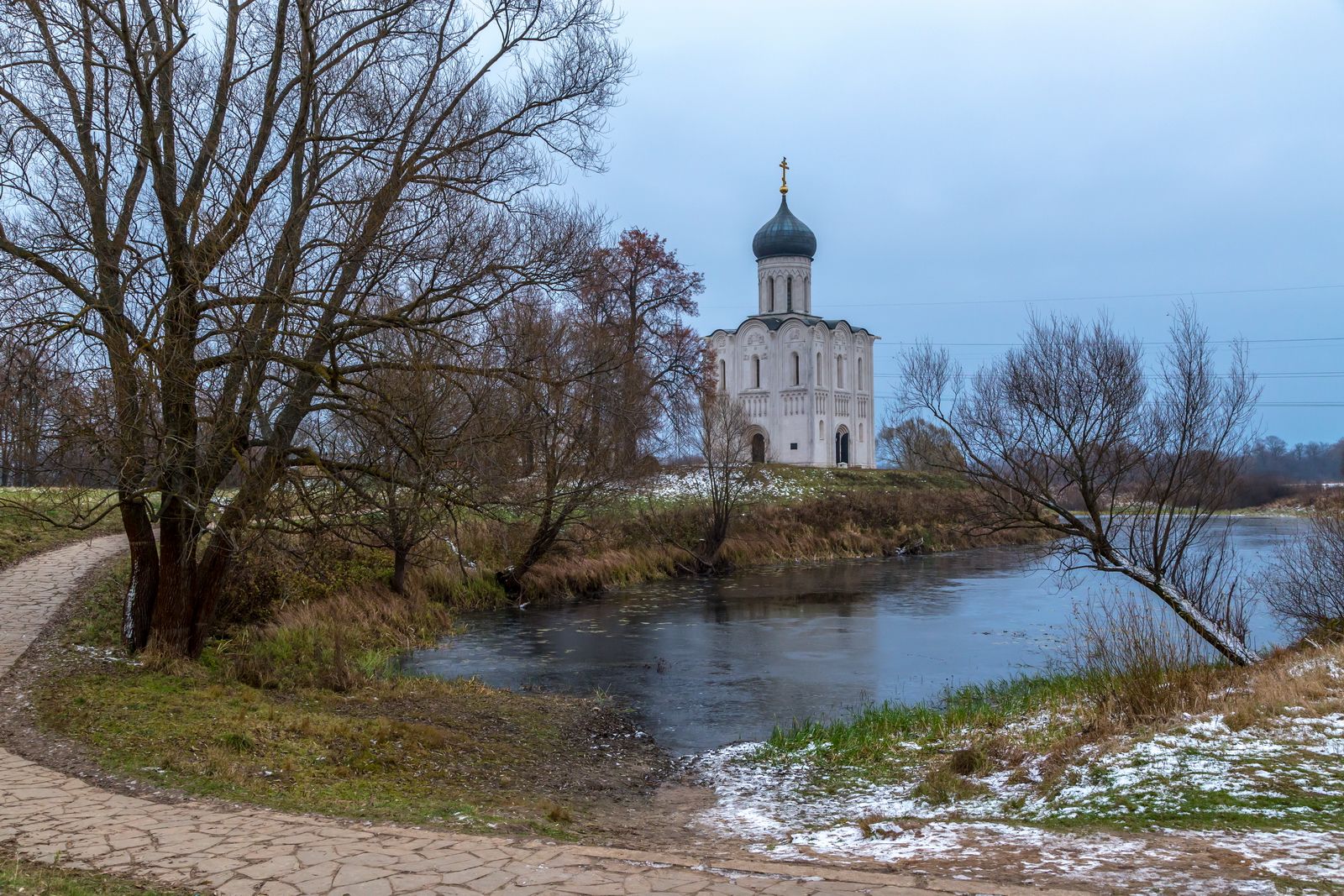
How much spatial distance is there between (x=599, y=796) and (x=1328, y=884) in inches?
214

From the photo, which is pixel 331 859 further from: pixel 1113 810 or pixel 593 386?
pixel 593 386

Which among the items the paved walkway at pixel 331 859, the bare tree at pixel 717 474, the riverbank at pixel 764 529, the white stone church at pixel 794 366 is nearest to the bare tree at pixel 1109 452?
the riverbank at pixel 764 529

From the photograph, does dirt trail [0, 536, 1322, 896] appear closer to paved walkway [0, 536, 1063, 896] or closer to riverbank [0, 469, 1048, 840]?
paved walkway [0, 536, 1063, 896]

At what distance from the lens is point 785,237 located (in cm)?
5847

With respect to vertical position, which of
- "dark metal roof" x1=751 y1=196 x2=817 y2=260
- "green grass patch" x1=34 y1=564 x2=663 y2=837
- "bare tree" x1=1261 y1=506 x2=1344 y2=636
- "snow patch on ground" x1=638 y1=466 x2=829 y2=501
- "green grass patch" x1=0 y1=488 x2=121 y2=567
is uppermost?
"dark metal roof" x1=751 y1=196 x2=817 y2=260

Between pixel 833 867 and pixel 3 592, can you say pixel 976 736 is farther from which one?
pixel 3 592

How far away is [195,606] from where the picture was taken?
1205 centimetres

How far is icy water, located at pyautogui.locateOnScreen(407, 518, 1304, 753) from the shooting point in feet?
44.7

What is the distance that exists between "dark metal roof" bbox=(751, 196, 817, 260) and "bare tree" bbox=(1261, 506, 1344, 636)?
44.0 m

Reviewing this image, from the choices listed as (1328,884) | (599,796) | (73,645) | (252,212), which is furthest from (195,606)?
(1328,884)

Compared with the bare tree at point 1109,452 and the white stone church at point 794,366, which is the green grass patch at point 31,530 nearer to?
the bare tree at point 1109,452

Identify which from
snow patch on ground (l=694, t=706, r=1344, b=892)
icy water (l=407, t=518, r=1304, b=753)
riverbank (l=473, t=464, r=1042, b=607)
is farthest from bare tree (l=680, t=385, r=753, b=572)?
snow patch on ground (l=694, t=706, r=1344, b=892)

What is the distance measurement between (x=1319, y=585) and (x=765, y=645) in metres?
8.35

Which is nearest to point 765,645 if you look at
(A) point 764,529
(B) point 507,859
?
(B) point 507,859
